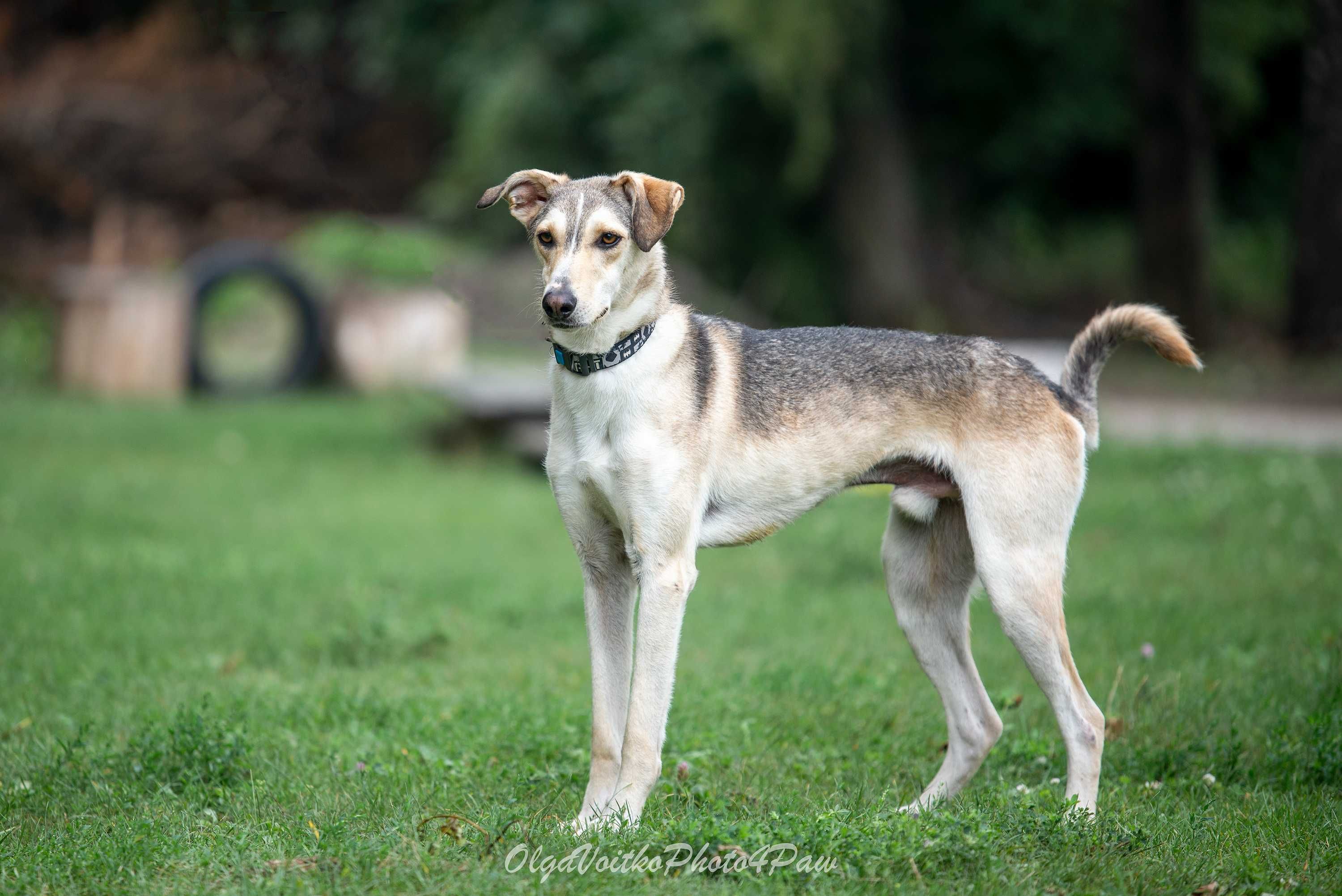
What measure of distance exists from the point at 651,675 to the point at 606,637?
332mm

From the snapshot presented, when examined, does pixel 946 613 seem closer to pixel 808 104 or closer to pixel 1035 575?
pixel 1035 575

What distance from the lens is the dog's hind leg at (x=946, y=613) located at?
465 cm

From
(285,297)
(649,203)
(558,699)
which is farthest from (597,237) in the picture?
(285,297)

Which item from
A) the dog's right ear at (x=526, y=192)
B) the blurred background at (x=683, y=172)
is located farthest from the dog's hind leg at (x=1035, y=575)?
the blurred background at (x=683, y=172)

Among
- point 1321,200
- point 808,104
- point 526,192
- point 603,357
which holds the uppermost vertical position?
point 808,104

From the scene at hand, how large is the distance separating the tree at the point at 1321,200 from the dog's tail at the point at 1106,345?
9.16 metres

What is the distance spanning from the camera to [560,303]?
396 cm

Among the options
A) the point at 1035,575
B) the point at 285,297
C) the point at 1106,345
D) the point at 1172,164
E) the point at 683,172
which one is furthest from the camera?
the point at 683,172

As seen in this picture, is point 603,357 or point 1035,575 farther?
point 1035,575

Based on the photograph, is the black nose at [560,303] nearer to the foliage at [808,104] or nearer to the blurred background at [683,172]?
the blurred background at [683,172]

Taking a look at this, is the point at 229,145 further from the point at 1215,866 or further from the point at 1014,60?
the point at 1215,866

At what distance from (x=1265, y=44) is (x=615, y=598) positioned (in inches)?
687

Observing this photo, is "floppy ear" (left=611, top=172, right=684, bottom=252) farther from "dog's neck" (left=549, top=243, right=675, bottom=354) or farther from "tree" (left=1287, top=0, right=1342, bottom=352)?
"tree" (left=1287, top=0, right=1342, bottom=352)

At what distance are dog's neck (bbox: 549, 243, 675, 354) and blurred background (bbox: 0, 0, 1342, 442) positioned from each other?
7173 mm
